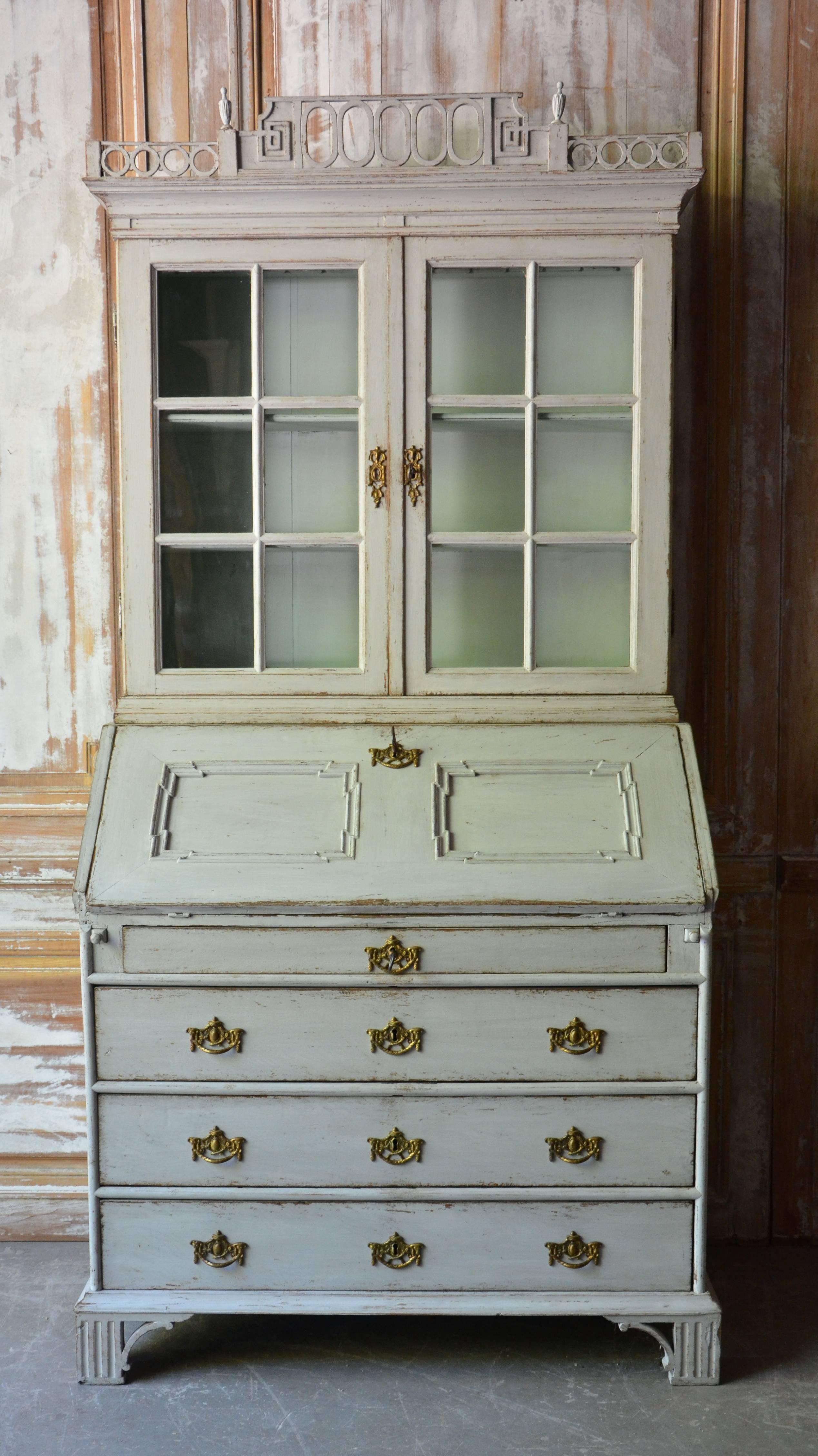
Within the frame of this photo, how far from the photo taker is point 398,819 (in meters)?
2.33

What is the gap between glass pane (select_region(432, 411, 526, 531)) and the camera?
2531 mm

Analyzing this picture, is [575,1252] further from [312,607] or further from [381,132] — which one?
[381,132]

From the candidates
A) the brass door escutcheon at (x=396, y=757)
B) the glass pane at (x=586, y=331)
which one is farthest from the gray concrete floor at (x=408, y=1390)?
the glass pane at (x=586, y=331)

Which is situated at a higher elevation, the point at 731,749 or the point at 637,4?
the point at 637,4

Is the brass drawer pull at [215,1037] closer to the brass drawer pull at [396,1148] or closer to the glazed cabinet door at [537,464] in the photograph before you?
the brass drawer pull at [396,1148]

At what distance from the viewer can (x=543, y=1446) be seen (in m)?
2.15

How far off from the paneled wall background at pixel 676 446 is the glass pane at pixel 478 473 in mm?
569

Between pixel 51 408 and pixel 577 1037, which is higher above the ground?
pixel 51 408

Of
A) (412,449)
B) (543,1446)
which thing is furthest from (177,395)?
(543,1446)

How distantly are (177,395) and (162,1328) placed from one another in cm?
212

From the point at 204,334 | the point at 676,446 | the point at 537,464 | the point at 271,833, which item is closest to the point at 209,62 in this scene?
the point at 204,334

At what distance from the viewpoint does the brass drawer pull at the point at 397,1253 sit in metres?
2.29

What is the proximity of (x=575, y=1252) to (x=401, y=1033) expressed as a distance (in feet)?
1.91

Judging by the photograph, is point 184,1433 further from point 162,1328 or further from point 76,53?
point 76,53
